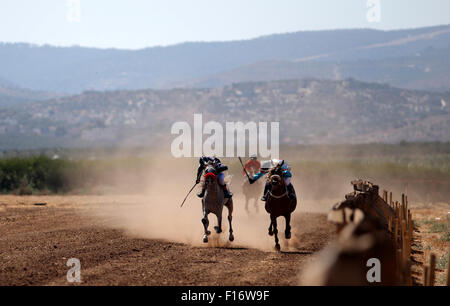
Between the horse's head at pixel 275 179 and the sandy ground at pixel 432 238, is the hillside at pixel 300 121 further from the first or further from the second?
the horse's head at pixel 275 179

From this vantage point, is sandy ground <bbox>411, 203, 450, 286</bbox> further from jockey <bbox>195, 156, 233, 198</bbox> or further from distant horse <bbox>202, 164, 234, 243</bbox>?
jockey <bbox>195, 156, 233, 198</bbox>

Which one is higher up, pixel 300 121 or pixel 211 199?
pixel 300 121

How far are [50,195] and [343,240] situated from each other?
1425 inches

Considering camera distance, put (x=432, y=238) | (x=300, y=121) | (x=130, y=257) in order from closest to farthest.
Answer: (x=130, y=257), (x=432, y=238), (x=300, y=121)

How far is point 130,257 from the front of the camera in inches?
588

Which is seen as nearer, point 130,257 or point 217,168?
point 130,257

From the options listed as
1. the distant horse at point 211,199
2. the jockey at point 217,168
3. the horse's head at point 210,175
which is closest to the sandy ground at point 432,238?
the distant horse at point 211,199

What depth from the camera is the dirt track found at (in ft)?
39.1

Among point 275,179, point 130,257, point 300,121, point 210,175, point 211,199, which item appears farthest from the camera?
point 300,121

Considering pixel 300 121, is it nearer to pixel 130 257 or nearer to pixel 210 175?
pixel 210 175

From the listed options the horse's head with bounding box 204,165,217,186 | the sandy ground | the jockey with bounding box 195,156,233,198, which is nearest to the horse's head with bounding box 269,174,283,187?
the horse's head with bounding box 204,165,217,186

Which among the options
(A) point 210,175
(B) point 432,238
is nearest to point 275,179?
(A) point 210,175

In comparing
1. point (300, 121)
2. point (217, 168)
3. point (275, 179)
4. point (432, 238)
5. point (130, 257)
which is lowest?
point (432, 238)

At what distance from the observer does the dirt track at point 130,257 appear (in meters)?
11.9
